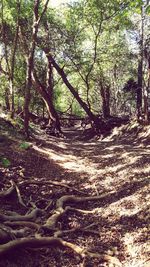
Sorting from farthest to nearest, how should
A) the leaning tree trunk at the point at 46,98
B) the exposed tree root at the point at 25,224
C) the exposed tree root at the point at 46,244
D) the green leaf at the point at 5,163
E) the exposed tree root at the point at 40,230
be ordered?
the leaning tree trunk at the point at 46,98, the green leaf at the point at 5,163, the exposed tree root at the point at 25,224, the exposed tree root at the point at 40,230, the exposed tree root at the point at 46,244

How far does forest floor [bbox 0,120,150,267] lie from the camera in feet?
15.5

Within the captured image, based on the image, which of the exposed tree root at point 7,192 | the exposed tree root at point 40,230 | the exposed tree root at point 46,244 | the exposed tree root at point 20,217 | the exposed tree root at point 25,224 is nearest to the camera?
the exposed tree root at point 46,244

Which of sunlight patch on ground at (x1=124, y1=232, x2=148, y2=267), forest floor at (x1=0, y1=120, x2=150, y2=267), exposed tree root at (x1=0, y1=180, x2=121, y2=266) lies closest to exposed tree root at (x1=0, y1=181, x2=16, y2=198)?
exposed tree root at (x1=0, y1=180, x2=121, y2=266)

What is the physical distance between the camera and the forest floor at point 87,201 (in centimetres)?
471

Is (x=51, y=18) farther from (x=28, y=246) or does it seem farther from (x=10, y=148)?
(x=28, y=246)

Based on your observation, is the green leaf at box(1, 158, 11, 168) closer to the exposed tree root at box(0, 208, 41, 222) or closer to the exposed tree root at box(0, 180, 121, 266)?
the exposed tree root at box(0, 180, 121, 266)

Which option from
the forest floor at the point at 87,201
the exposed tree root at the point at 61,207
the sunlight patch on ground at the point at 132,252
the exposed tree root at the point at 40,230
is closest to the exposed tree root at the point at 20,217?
the exposed tree root at the point at 40,230

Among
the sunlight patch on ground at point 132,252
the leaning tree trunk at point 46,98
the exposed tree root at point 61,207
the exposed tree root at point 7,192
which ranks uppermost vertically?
the leaning tree trunk at point 46,98

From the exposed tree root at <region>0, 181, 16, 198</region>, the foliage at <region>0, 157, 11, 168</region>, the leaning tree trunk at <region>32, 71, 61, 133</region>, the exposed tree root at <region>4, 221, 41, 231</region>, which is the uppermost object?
the leaning tree trunk at <region>32, 71, 61, 133</region>

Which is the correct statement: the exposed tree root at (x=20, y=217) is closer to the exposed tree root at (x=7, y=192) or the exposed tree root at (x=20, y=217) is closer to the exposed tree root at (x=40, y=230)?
the exposed tree root at (x=40, y=230)

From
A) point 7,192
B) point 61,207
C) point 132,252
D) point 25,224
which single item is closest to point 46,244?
point 25,224

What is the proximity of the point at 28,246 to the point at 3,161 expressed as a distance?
4877 mm

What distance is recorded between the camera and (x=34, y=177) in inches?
366

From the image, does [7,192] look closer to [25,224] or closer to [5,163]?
[25,224]
